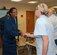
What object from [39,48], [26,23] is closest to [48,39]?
[39,48]

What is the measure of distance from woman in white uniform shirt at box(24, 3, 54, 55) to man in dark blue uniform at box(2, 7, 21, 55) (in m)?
1.21

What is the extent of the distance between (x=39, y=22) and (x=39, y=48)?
39 centimetres

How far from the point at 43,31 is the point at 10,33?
4.46 ft

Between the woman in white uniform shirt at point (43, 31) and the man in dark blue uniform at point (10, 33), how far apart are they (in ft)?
3.96

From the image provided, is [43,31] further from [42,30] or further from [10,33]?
[10,33]

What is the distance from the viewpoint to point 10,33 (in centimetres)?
313

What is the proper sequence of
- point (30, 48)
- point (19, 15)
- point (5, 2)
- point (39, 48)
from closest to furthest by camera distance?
point (39, 48) < point (30, 48) < point (5, 2) < point (19, 15)

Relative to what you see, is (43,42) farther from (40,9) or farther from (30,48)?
(30,48)

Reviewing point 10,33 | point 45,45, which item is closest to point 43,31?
point 45,45

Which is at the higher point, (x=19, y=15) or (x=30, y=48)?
(x=19, y=15)

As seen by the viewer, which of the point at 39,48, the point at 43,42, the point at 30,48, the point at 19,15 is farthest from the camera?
the point at 19,15

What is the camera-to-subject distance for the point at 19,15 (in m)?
9.05

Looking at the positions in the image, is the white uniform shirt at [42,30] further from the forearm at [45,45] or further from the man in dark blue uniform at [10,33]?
the man in dark blue uniform at [10,33]

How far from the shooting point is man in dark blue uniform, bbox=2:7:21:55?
314 centimetres
